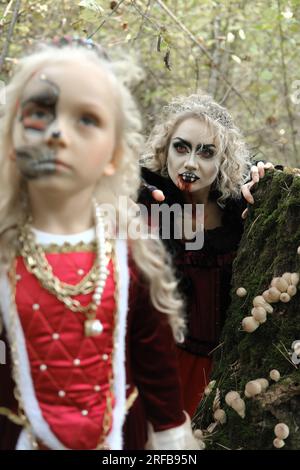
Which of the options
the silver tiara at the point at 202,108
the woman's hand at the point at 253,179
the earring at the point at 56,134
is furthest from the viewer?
the silver tiara at the point at 202,108

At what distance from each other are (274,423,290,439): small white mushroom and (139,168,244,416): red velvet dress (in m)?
0.69

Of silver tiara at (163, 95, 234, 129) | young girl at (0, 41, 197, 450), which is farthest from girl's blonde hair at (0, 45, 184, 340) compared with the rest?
silver tiara at (163, 95, 234, 129)

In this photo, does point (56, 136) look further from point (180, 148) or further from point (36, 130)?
point (180, 148)

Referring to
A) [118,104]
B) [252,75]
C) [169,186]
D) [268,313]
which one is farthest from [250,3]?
[118,104]

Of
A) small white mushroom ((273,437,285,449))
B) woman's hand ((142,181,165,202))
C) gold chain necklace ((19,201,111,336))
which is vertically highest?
woman's hand ((142,181,165,202))

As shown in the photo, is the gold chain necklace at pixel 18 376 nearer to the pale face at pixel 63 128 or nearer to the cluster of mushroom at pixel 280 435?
the pale face at pixel 63 128

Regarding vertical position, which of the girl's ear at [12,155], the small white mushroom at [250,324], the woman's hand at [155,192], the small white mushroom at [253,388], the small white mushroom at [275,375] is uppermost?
the girl's ear at [12,155]

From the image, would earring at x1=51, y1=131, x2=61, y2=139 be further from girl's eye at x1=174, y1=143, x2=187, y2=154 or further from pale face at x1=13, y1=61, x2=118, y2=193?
girl's eye at x1=174, y1=143, x2=187, y2=154

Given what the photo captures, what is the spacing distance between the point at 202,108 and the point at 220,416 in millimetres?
1302

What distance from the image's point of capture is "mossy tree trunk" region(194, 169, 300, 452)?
1.99m

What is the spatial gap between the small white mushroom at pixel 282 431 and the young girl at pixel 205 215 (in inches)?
27.5

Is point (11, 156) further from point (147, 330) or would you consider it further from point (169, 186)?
point (169, 186)

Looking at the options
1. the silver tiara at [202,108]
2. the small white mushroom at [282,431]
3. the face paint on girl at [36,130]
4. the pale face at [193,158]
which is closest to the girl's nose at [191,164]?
the pale face at [193,158]

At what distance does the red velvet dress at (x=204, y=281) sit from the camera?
101 inches
